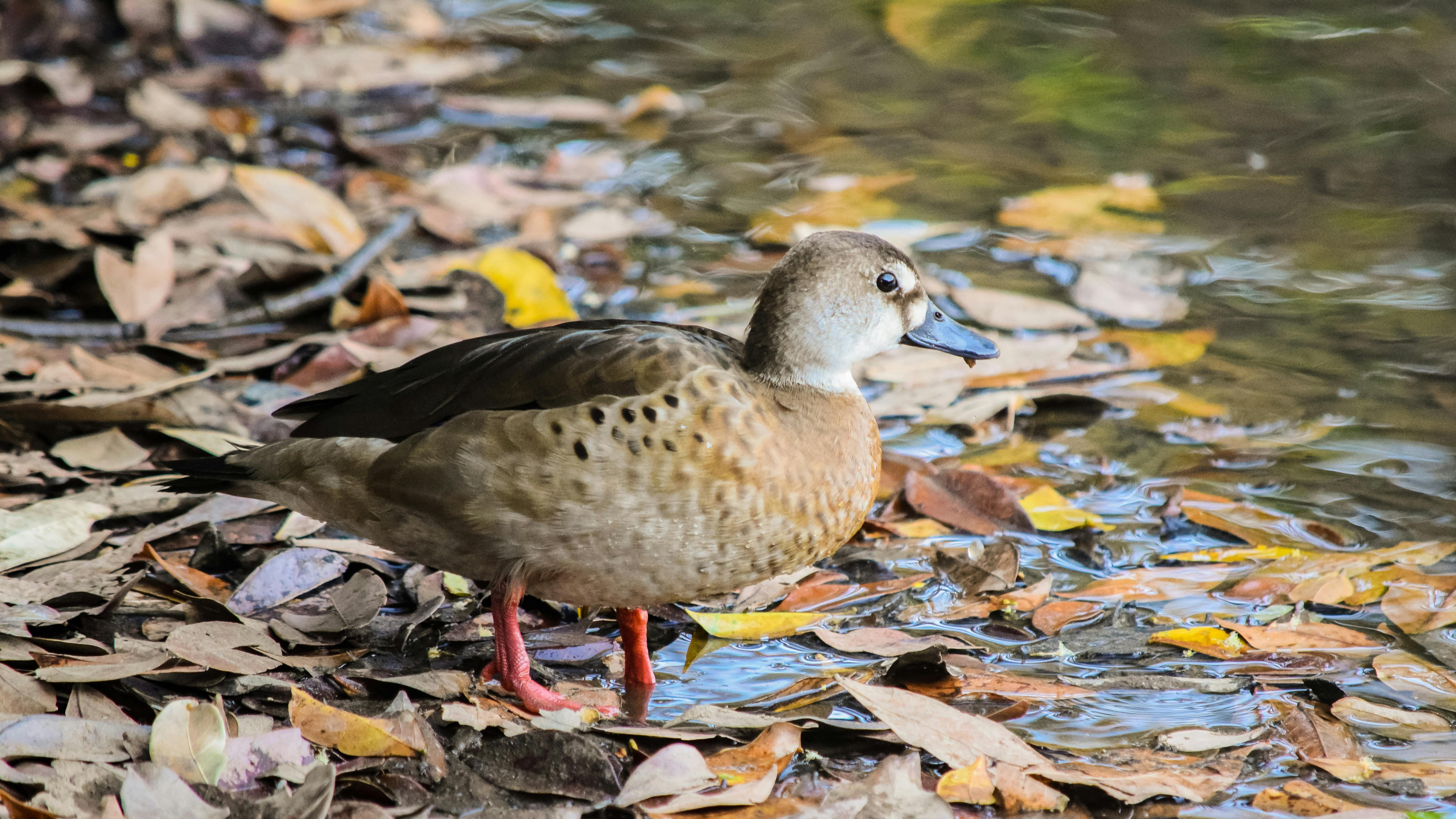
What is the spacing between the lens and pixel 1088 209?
7.39 meters

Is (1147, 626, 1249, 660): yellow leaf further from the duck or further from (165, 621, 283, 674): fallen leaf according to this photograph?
(165, 621, 283, 674): fallen leaf

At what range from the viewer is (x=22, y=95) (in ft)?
26.0

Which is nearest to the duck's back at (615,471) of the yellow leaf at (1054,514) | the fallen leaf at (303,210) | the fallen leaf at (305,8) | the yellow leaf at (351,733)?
the yellow leaf at (351,733)

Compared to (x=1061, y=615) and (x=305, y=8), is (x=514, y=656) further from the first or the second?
(x=305, y=8)

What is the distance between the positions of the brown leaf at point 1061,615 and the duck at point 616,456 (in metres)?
0.65

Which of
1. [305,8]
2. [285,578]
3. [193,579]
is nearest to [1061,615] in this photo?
[285,578]

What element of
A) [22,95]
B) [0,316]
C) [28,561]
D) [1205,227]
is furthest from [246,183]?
[1205,227]

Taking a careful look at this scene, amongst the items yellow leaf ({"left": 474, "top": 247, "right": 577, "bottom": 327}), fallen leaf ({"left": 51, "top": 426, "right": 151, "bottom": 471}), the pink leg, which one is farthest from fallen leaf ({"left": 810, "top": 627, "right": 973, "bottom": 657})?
yellow leaf ({"left": 474, "top": 247, "right": 577, "bottom": 327})

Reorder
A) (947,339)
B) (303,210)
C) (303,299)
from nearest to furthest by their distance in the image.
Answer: (947,339)
(303,299)
(303,210)

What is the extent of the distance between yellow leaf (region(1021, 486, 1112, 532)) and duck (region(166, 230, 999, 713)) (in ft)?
3.29

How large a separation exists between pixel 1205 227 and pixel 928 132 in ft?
5.93

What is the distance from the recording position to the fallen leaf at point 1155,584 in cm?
426

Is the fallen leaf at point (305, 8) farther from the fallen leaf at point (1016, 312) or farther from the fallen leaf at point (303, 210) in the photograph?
the fallen leaf at point (1016, 312)

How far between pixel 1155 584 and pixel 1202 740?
0.92 m
